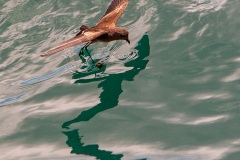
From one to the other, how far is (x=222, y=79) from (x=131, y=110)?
175cm

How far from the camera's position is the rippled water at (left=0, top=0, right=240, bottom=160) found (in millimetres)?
7160

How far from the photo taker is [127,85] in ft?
28.4

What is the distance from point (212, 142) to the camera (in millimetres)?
6980

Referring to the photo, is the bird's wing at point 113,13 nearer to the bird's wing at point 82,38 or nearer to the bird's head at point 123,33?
the bird's head at point 123,33

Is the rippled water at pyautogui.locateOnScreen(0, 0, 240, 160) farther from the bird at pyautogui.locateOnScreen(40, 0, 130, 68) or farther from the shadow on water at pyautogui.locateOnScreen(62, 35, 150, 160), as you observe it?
the bird at pyautogui.locateOnScreen(40, 0, 130, 68)

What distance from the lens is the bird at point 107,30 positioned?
8562 millimetres

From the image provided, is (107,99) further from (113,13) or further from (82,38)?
(113,13)

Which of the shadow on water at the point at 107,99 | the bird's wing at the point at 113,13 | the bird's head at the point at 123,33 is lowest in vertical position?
the shadow on water at the point at 107,99

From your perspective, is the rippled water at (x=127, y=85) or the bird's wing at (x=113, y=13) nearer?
the rippled water at (x=127, y=85)

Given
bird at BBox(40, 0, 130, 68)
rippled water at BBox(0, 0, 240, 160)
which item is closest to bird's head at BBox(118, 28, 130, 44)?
bird at BBox(40, 0, 130, 68)

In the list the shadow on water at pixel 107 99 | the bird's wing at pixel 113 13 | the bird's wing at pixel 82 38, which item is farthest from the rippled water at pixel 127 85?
the bird's wing at pixel 82 38

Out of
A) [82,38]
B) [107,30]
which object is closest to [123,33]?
[107,30]

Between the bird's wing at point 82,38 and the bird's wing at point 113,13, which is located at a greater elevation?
the bird's wing at point 113,13

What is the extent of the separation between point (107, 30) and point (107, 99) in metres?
1.72
